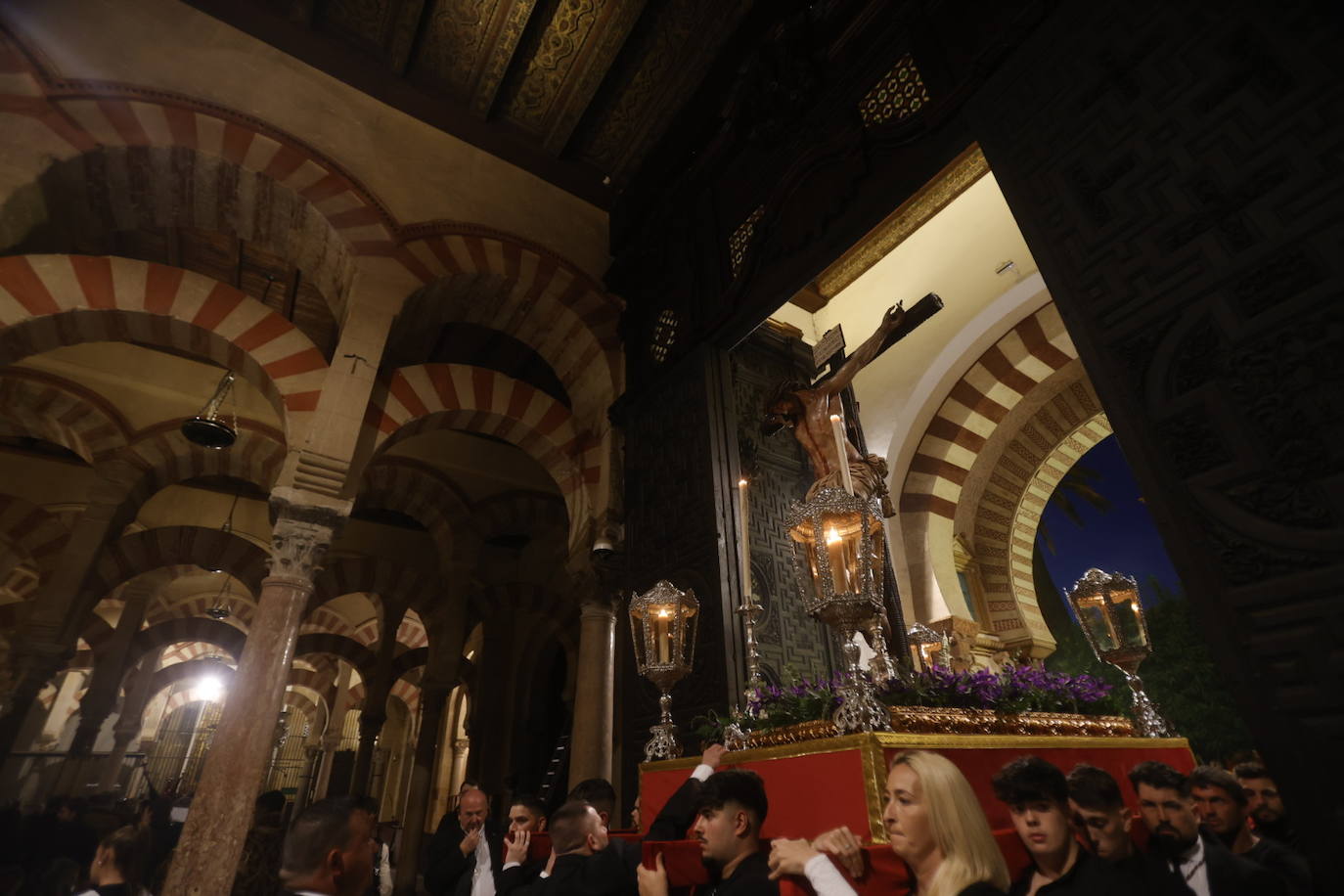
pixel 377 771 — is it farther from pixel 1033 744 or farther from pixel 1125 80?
pixel 1125 80

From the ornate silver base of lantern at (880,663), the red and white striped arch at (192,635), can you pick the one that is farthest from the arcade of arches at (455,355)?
the red and white striped arch at (192,635)

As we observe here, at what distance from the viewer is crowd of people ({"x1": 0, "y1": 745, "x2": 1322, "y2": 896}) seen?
55.6 inches

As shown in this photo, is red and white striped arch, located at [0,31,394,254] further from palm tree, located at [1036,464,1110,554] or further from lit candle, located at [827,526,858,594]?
palm tree, located at [1036,464,1110,554]

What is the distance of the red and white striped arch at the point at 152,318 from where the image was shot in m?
4.42

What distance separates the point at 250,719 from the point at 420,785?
4402 millimetres

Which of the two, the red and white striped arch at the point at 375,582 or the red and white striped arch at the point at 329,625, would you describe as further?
the red and white striped arch at the point at 329,625

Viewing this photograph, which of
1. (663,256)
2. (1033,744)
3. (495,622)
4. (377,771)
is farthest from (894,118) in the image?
(377,771)

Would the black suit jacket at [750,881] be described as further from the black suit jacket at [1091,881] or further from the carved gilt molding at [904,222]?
the carved gilt molding at [904,222]

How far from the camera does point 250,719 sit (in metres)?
3.92

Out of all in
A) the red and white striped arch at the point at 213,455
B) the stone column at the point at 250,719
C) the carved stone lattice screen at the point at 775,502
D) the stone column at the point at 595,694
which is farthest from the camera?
the red and white striped arch at the point at 213,455

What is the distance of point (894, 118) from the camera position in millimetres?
3738

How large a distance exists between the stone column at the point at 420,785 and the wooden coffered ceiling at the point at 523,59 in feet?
21.3

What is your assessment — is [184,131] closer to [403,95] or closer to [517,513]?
[403,95]

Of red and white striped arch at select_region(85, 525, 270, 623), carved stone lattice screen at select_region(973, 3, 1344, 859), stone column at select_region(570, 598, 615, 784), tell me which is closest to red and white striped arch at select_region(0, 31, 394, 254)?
stone column at select_region(570, 598, 615, 784)
